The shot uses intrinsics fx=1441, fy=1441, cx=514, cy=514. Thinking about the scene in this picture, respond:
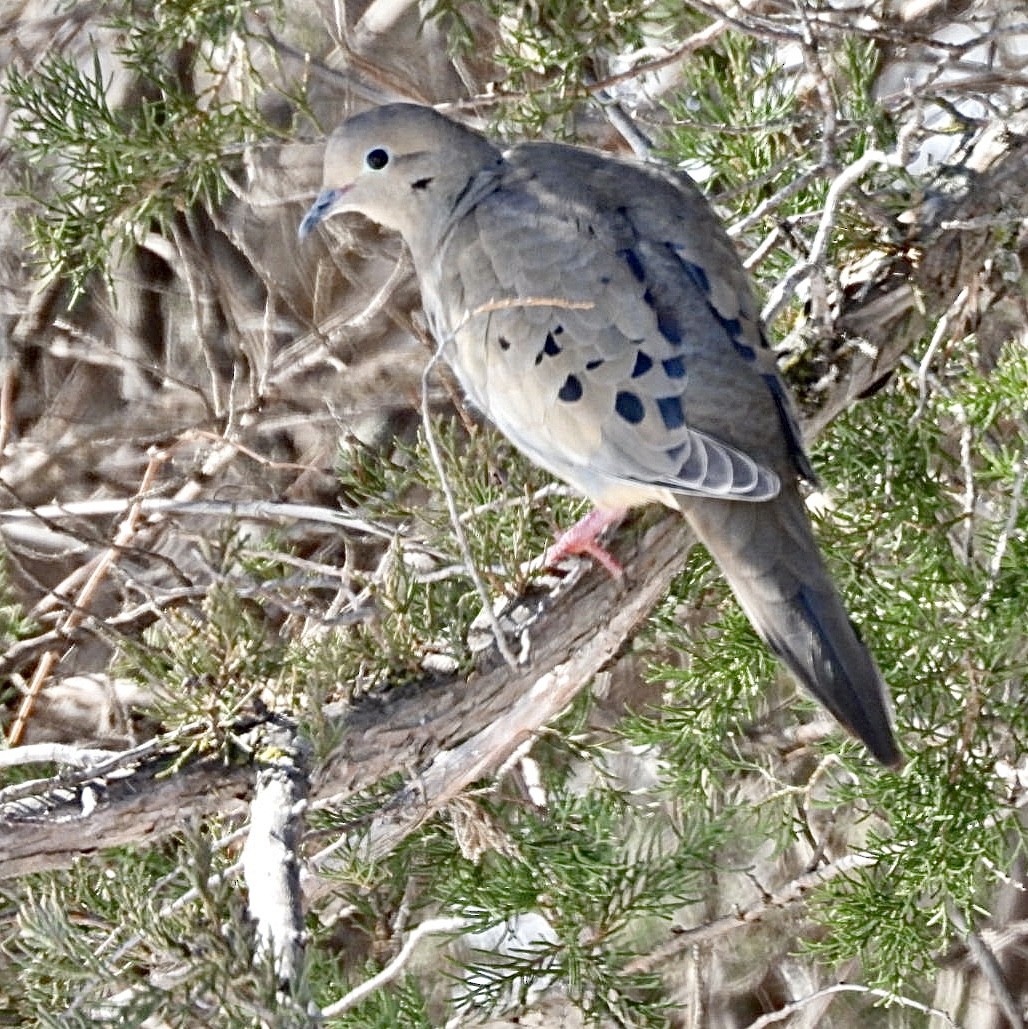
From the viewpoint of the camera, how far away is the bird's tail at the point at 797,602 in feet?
4.80

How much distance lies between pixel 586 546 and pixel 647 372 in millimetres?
218

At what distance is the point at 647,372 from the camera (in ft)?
5.56

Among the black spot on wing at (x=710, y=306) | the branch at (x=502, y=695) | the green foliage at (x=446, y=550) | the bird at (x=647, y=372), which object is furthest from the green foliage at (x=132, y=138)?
the branch at (x=502, y=695)

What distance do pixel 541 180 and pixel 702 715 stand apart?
2.38 feet

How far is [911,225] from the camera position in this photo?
178 cm

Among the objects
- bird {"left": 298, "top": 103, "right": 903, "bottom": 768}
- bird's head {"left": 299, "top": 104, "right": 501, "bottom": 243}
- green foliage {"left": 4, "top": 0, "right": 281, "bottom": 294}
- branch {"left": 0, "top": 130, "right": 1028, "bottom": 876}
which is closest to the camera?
branch {"left": 0, "top": 130, "right": 1028, "bottom": 876}

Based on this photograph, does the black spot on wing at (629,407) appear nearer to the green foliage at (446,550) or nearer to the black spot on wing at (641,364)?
the black spot on wing at (641,364)

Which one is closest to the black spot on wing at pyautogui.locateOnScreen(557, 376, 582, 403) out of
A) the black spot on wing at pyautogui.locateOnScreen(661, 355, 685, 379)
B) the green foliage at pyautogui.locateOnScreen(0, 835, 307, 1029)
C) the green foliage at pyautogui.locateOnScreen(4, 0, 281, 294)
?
the black spot on wing at pyautogui.locateOnScreen(661, 355, 685, 379)

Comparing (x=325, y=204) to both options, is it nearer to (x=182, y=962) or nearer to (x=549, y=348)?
(x=549, y=348)

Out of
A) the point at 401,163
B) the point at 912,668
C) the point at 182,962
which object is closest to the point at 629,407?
the point at 912,668

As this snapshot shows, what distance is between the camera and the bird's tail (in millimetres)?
1464

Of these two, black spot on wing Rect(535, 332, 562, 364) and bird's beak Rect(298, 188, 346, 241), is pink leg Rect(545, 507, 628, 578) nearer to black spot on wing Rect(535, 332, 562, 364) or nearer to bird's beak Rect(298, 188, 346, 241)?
black spot on wing Rect(535, 332, 562, 364)

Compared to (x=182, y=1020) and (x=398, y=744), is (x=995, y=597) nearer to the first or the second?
(x=398, y=744)

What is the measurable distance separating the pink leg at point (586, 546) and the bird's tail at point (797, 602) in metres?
0.11
